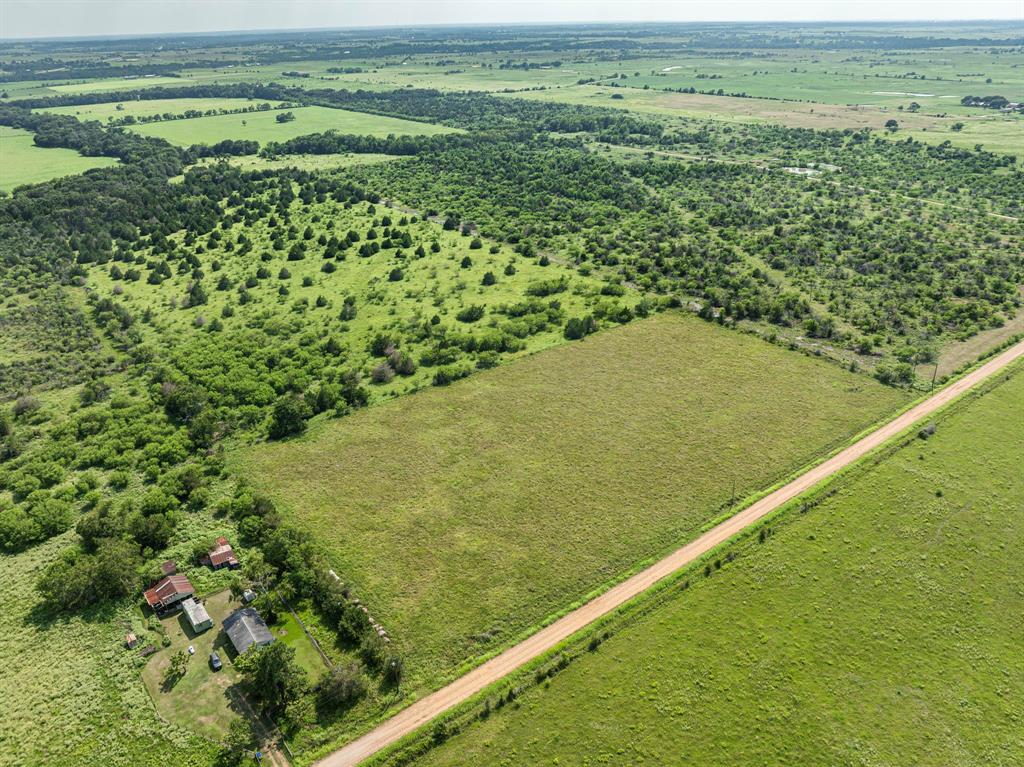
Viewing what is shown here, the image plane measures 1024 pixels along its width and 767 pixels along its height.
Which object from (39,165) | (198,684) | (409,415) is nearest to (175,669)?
(198,684)

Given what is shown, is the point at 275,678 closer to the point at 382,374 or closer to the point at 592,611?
the point at 592,611

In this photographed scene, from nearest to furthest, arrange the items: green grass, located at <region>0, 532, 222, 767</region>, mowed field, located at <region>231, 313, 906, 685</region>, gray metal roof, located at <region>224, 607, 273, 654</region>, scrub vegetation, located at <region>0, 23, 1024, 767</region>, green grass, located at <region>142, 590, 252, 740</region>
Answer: green grass, located at <region>0, 532, 222, 767</region> < green grass, located at <region>142, 590, 252, 740</region> < scrub vegetation, located at <region>0, 23, 1024, 767</region> < gray metal roof, located at <region>224, 607, 273, 654</region> < mowed field, located at <region>231, 313, 906, 685</region>

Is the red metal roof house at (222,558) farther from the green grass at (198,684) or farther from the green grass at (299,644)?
the green grass at (299,644)

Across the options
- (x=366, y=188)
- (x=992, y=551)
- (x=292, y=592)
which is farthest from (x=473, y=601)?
(x=366, y=188)

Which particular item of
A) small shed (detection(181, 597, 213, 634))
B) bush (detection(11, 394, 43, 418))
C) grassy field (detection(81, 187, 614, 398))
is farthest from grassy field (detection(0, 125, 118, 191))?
small shed (detection(181, 597, 213, 634))

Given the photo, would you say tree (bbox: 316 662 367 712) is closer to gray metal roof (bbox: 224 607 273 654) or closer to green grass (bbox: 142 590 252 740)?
green grass (bbox: 142 590 252 740)
